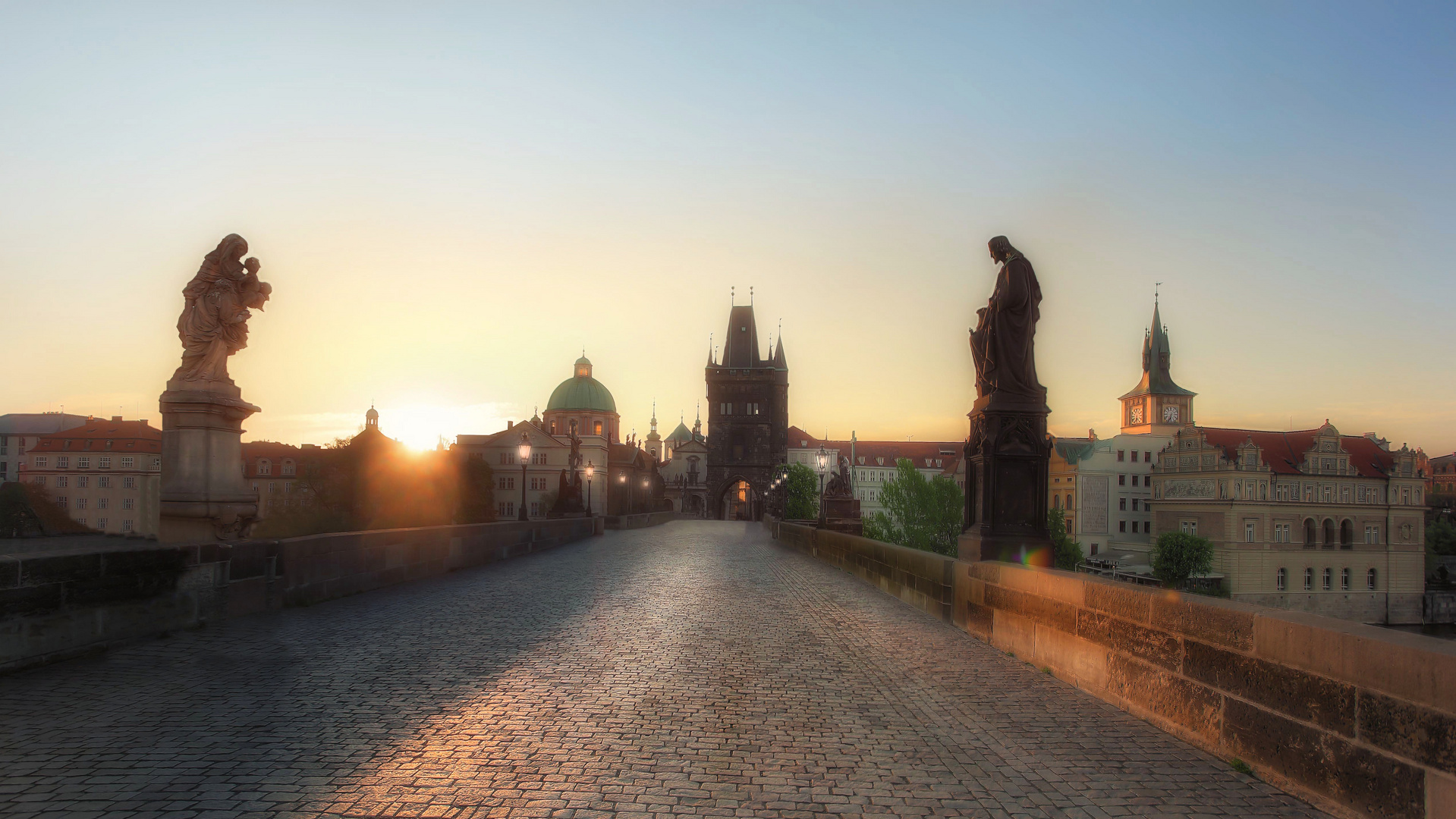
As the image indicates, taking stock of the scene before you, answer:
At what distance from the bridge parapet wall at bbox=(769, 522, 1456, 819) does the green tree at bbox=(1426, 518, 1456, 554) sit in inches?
4137

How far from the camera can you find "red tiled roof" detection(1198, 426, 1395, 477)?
8806cm

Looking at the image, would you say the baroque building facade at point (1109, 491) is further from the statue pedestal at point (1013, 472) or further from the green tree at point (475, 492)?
the statue pedestal at point (1013, 472)

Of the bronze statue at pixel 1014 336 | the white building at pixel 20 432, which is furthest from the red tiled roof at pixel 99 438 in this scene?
the bronze statue at pixel 1014 336

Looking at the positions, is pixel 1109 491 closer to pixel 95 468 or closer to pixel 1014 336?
pixel 95 468

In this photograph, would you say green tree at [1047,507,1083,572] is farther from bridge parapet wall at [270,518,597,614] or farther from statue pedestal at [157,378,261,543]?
statue pedestal at [157,378,261,543]

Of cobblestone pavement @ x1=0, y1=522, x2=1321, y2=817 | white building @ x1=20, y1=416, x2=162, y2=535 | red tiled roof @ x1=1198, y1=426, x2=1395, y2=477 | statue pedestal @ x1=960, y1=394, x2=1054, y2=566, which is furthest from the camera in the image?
red tiled roof @ x1=1198, y1=426, x2=1395, y2=477

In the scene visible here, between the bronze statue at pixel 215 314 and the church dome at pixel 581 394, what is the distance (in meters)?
114

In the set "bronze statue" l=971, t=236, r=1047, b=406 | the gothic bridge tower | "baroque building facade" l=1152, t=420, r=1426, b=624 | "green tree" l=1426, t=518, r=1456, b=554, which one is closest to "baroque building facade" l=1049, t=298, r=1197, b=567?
"baroque building facade" l=1152, t=420, r=1426, b=624

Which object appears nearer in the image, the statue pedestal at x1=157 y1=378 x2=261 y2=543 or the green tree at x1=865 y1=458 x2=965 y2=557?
the statue pedestal at x1=157 y1=378 x2=261 y2=543

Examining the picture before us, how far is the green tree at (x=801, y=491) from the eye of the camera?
84.1m

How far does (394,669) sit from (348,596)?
17.1ft

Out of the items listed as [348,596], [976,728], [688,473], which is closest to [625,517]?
[348,596]

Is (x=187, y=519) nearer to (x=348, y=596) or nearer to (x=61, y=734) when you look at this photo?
(x=348, y=596)

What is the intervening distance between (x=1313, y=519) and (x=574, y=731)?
94.4 m
